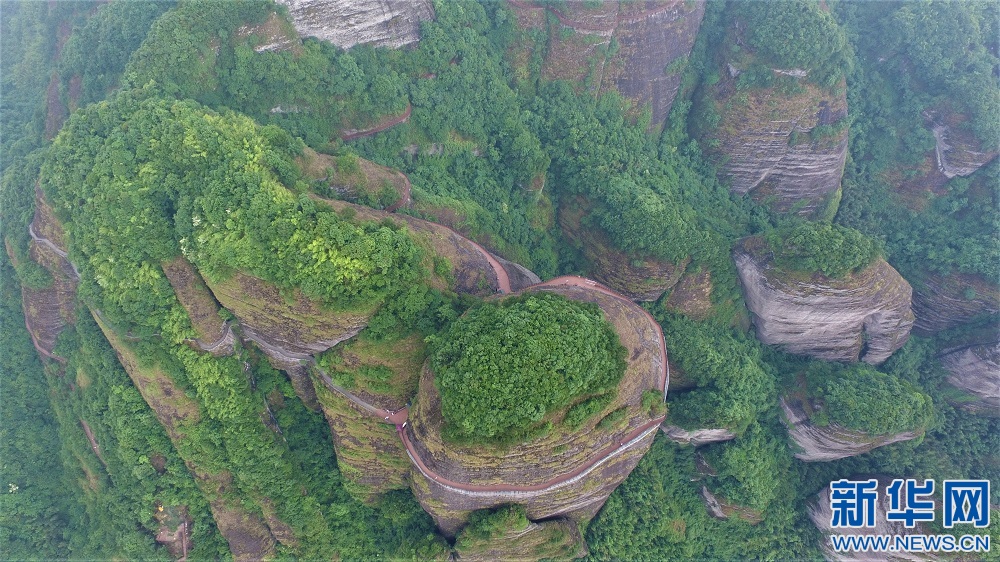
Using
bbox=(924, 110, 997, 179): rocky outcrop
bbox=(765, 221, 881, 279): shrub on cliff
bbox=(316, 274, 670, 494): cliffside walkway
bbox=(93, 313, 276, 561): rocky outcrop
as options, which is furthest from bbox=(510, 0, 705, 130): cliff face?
bbox=(93, 313, 276, 561): rocky outcrop

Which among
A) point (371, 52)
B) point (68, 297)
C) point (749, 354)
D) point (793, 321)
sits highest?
point (371, 52)

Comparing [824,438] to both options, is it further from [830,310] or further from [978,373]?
[978,373]

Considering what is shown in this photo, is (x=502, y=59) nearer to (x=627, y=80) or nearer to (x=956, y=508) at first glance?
(x=627, y=80)

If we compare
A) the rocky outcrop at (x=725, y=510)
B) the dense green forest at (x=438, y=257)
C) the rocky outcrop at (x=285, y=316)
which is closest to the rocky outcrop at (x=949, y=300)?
the dense green forest at (x=438, y=257)

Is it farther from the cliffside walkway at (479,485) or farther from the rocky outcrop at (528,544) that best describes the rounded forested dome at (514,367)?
the rocky outcrop at (528,544)

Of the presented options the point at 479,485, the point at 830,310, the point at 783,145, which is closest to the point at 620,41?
the point at 783,145

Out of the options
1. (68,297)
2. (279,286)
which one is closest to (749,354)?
(279,286)

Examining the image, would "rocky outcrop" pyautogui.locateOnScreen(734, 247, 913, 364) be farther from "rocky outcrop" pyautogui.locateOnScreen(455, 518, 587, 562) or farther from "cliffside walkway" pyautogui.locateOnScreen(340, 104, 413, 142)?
"cliffside walkway" pyautogui.locateOnScreen(340, 104, 413, 142)
